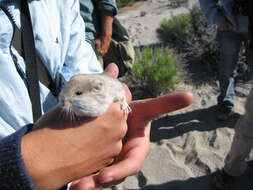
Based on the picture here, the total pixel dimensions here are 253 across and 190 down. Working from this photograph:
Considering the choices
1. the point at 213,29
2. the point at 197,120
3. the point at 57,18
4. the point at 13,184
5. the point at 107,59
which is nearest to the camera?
the point at 13,184

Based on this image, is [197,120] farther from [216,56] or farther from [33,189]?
[33,189]

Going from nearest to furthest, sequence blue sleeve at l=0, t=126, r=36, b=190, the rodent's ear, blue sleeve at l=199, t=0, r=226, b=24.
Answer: blue sleeve at l=0, t=126, r=36, b=190 < the rodent's ear < blue sleeve at l=199, t=0, r=226, b=24

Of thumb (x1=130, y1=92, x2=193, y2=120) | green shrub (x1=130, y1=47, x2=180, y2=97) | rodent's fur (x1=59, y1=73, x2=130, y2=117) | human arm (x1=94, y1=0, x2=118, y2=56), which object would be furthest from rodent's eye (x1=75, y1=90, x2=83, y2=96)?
green shrub (x1=130, y1=47, x2=180, y2=97)

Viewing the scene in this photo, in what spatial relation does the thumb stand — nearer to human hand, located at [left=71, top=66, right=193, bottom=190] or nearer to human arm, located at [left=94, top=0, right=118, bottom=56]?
human hand, located at [left=71, top=66, right=193, bottom=190]

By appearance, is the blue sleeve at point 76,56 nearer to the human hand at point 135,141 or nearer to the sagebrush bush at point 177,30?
the human hand at point 135,141

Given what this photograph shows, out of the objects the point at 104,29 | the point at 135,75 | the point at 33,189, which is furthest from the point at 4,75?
the point at 135,75

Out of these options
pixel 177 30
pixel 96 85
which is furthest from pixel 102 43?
pixel 177 30
